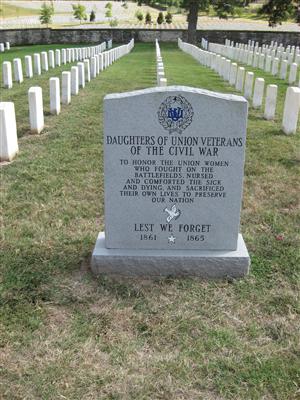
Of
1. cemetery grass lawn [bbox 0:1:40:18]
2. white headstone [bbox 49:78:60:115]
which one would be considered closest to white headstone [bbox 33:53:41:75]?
white headstone [bbox 49:78:60:115]

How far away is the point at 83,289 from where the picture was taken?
3.87 m

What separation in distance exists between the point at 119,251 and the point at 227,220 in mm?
945

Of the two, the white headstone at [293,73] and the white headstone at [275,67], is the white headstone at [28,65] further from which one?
the white headstone at [275,67]

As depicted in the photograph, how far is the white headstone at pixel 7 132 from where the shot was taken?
6.26 meters

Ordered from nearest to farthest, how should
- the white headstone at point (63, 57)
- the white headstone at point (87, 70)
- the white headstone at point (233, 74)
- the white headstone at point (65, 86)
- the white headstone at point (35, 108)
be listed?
the white headstone at point (35, 108)
the white headstone at point (65, 86)
the white headstone at point (233, 74)
the white headstone at point (87, 70)
the white headstone at point (63, 57)

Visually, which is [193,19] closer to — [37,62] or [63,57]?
[63,57]

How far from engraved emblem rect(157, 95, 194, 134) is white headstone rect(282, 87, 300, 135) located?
16.0ft

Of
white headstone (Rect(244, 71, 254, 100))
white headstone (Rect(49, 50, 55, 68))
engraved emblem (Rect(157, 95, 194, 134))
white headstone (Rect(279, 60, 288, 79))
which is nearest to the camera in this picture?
engraved emblem (Rect(157, 95, 194, 134))

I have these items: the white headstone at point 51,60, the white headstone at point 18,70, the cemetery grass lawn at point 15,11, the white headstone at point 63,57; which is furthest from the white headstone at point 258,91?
the cemetery grass lawn at point 15,11

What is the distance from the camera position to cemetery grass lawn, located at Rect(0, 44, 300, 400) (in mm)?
2955

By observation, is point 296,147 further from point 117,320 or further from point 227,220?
point 117,320

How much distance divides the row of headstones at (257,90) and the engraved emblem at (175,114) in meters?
4.87

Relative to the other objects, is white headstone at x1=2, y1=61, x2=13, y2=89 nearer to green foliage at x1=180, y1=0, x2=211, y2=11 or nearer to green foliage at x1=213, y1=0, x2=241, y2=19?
green foliage at x1=180, y1=0, x2=211, y2=11

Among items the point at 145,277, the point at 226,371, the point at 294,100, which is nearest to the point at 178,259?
the point at 145,277
